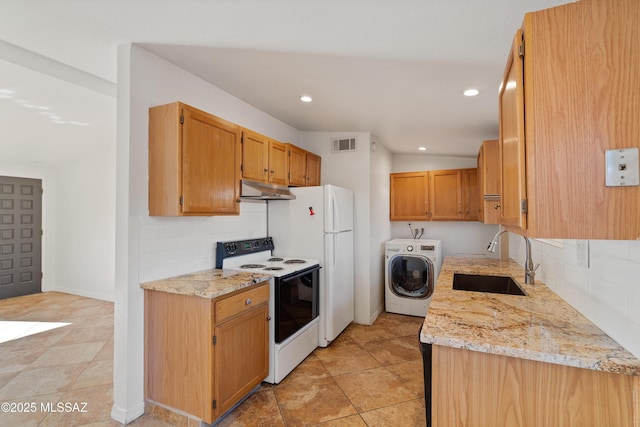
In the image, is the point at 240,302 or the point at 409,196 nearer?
the point at 240,302

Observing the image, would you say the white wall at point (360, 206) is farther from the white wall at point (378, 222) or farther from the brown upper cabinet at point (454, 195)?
the brown upper cabinet at point (454, 195)

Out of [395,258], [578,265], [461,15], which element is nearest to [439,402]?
[578,265]

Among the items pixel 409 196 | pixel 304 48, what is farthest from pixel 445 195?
pixel 304 48

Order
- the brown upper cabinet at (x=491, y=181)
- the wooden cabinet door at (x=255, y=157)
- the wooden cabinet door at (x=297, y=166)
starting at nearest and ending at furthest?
the wooden cabinet door at (x=255, y=157) → the brown upper cabinet at (x=491, y=181) → the wooden cabinet door at (x=297, y=166)

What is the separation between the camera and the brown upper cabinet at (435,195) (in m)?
4.48

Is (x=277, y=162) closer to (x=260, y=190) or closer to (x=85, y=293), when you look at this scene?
(x=260, y=190)

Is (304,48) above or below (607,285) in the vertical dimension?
above

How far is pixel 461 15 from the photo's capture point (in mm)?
1526

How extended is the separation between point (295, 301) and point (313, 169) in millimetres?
1783

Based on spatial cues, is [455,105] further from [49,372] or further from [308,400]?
[49,372]

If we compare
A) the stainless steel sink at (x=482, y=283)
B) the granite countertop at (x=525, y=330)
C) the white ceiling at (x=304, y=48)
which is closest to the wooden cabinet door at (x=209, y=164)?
the white ceiling at (x=304, y=48)

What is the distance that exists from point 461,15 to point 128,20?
5.94ft

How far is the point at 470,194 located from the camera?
14.7 ft

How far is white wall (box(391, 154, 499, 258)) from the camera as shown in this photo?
186 inches
